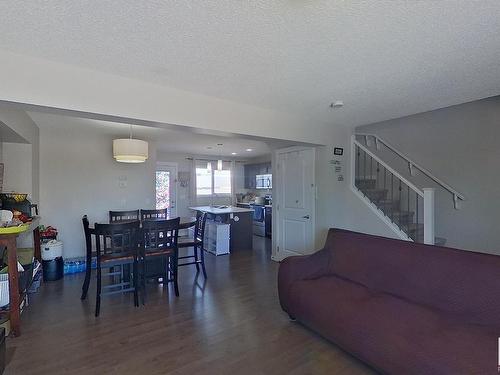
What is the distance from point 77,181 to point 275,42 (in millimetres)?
4423

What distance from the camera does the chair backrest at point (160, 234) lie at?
3188 mm

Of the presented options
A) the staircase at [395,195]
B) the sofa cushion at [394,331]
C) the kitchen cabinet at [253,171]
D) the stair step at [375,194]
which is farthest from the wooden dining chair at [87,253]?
the kitchen cabinet at [253,171]

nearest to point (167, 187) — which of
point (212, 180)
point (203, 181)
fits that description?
point (203, 181)

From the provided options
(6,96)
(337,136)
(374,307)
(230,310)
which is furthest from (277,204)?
(6,96)

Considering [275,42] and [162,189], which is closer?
[275,42]

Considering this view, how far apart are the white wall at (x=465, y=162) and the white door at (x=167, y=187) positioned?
19.0 feet

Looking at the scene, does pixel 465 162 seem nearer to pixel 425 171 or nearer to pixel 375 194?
pixel 425 171

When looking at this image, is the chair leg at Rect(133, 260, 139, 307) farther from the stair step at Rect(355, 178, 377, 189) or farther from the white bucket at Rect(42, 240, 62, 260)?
the stair step at Rect(355, 178, 377, 189)

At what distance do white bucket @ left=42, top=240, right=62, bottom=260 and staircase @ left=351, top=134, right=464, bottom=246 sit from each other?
15.3 ft

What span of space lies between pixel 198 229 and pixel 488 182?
4215mm

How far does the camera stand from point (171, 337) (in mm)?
2447

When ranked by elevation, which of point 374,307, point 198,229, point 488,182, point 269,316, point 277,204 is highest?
point 488,182

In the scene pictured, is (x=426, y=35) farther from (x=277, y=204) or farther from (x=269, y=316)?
(x=277, y=204)

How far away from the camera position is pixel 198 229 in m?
4.16
